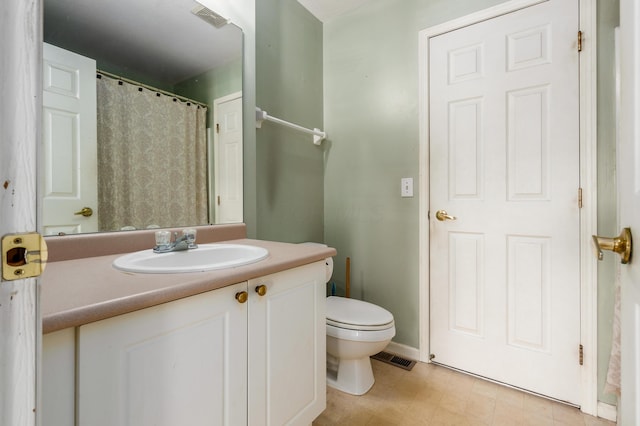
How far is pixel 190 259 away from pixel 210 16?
1.15 meters

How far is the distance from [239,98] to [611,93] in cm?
176

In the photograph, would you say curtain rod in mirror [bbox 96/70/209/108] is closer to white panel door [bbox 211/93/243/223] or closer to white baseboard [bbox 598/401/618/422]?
white panel door [bbox 211/93/243/223]

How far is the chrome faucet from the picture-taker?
1078 mm

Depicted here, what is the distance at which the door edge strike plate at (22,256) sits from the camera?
321 millimetres

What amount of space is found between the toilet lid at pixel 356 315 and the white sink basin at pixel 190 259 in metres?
0.63

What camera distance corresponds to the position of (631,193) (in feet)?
1.79

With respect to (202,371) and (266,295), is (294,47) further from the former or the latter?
(202,371)

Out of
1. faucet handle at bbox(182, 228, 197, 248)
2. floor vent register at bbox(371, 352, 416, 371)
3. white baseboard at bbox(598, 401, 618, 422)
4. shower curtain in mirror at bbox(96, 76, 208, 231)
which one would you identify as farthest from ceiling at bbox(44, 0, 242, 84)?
white baseboard at bbox(598, 401, 618, 422)

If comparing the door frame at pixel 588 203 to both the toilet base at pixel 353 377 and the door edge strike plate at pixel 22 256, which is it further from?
the door edge strike plate at pixel 22 256

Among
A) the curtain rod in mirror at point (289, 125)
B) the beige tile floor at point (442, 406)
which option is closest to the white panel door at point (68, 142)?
the curtain rod in mirror at point (289, 125)

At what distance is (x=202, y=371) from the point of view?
0.76 meters

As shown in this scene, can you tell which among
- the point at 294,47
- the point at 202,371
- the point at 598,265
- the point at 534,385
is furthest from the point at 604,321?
the point at 294,47

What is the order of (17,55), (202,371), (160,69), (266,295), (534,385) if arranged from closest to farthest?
(17,55) < (202,371) < (266,295) < (160,69) < (534,385)

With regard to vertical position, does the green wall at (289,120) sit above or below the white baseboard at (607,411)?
above
